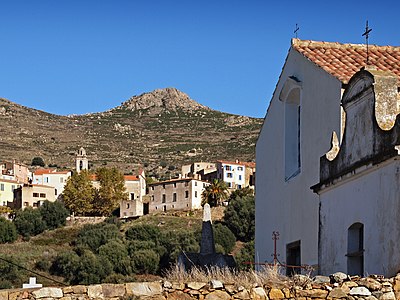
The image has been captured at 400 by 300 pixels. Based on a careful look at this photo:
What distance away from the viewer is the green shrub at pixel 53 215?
107 m

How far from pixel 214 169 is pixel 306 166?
114 m

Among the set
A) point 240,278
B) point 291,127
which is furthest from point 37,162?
point 240,278

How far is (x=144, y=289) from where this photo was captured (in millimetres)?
10062

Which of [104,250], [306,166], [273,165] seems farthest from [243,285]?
[104,250]

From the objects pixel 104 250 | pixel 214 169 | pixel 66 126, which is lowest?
pixel 104 250

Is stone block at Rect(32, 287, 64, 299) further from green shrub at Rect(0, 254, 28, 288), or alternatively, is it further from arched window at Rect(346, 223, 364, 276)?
green shrub at Rect(0, 254, 28, 288)

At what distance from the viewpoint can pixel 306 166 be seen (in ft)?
54.6

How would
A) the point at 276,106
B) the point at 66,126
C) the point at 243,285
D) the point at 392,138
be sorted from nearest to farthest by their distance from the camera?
1. the point at 243,285
2. the point at 392,138
3. the point at 276,106
4. the point at 66,126

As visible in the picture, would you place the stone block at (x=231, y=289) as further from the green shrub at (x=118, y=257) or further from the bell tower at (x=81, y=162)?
the bell tower at (x=81, y=162)

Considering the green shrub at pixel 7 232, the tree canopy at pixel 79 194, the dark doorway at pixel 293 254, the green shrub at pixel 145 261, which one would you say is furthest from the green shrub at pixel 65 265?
the dark doorway at pixel 293 254

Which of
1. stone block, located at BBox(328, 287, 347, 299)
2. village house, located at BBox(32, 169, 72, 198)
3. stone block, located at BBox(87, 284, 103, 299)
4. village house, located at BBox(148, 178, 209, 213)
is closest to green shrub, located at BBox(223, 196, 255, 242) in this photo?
village house, located at BBox(148, 178, 209, 213)

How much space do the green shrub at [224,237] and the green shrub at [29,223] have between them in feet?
80.4

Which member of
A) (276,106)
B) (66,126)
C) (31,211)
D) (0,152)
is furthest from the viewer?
(66,126)

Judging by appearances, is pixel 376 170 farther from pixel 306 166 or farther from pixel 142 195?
pixel 142 195
